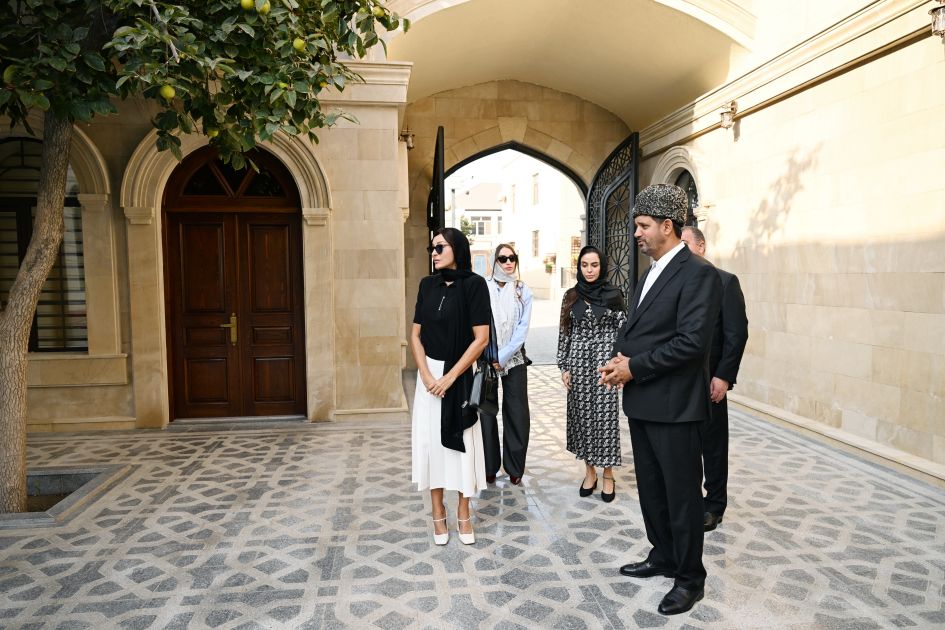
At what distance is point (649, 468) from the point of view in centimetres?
283

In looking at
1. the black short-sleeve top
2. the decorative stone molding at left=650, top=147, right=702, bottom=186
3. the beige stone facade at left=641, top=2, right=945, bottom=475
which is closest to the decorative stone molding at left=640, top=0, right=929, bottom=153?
the beige stone facade at left=641, top=2, right=945, bottom=475

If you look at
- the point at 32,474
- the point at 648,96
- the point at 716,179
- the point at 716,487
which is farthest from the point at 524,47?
the point at 32,474

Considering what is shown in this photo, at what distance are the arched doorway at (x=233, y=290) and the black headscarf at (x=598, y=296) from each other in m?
3.48

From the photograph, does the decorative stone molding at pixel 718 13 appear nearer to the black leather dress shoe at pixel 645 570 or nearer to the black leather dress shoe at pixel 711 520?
the black leather dress shoe at pixel 711 520

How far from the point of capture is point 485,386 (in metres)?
3.41

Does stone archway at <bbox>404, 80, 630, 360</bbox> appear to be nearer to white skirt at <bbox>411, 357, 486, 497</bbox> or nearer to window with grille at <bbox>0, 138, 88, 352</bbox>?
window with grille at <bbox>0, 138, 88, 352</bbox>

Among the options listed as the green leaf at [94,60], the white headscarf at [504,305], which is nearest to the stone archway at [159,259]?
the white headscarf at [504,305]

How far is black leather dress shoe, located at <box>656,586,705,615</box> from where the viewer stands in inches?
108

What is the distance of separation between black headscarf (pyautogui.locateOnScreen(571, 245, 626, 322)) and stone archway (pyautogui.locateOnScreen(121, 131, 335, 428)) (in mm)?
2986

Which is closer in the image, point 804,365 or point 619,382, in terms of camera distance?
point 619,382

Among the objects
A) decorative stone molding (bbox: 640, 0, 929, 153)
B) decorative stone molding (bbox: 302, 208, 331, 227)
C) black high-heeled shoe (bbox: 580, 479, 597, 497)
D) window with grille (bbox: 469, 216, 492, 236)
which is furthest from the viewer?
window with grille (bbox: 469, 216, 492, 236)

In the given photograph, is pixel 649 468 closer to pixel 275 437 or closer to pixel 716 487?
pixel 716 487

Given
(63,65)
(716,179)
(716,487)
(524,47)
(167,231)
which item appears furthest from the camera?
(524,47)

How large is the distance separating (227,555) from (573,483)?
7.73 ft
